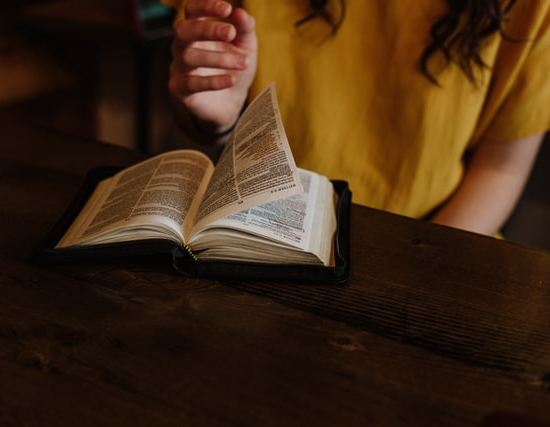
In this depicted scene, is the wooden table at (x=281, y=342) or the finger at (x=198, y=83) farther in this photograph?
the finger at (x=198, y=83)

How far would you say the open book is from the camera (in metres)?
0.59

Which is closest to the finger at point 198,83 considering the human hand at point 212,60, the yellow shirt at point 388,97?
the human hand at point 212,60

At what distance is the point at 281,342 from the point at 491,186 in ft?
1.75

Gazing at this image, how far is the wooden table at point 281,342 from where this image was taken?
1.50 feet

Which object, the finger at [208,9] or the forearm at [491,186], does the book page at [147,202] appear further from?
the forearm at [491,186]

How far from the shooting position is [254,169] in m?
0.61

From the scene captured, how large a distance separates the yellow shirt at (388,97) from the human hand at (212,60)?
103 mm

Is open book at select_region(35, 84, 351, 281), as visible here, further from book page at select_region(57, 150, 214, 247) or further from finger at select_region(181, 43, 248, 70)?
finger at select_region(181, 43, 248, 70)

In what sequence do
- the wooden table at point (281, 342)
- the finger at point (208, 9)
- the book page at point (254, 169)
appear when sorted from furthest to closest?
1. the finger at point (208, 9)
2. the book page at point (254, 169)
3. the wooden table at point (281, 342)

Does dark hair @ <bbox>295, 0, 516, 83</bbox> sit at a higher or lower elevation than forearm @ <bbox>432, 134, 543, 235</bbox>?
higher

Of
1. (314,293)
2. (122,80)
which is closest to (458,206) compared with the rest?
(314,293)

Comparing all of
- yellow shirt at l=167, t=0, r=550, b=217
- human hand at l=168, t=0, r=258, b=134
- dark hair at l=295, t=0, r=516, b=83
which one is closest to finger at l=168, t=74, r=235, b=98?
human hand at l=168, t=0, r=258, b=134

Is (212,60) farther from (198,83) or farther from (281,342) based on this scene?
(281,342)

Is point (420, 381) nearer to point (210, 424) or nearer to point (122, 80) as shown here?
point (210, 424)
